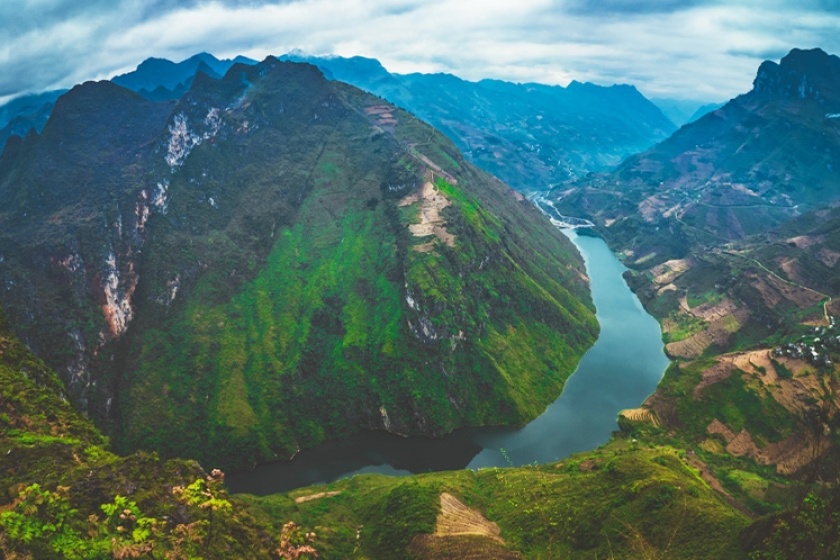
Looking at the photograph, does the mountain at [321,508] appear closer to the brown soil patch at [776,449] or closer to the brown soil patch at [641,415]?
the brown soil patch at [641,415]

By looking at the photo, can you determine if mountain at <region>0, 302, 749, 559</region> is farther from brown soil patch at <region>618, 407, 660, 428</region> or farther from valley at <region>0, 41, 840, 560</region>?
brown soil patch at <region>618, 407, 660, 428</region>

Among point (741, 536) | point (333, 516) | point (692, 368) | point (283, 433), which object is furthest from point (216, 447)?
point (692, 368)

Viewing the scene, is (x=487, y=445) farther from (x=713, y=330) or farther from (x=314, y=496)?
(x=713, y=330)

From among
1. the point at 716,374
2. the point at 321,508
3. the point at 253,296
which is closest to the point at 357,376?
the point at 253,296

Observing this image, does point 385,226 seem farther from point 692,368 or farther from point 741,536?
point 741,536

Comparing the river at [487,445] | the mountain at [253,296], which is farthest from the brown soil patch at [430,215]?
the river at [487,445]

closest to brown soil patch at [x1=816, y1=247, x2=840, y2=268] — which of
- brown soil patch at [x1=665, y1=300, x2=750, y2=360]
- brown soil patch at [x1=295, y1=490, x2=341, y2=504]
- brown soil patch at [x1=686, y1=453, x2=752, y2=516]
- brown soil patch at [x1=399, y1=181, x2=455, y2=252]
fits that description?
brown soil patch at [x1=665, y1=300, x2=750, y2=360]
